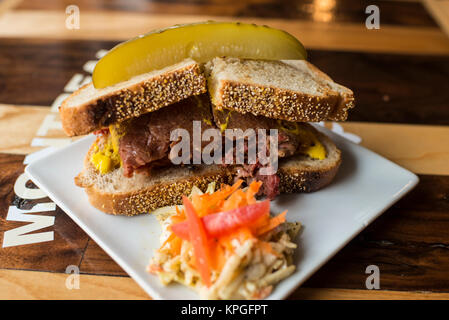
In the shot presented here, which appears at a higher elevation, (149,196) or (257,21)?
(257,21)

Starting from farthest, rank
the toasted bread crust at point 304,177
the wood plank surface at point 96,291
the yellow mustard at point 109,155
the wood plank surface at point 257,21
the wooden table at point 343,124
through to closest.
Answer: the wood plank surface at point 257,21
the toasted bread crust at point 304,177
the yellow mustard at point 109,155
the wooden table at point 343,124
the wood plank surface at point 96,291

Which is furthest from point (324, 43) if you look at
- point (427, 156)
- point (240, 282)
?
point (240, 282)

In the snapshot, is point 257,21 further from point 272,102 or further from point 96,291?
point 96,291

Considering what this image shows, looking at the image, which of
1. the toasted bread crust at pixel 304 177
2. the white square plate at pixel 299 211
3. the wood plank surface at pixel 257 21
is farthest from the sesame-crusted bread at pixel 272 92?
the wood plank surface at pixel 257 21

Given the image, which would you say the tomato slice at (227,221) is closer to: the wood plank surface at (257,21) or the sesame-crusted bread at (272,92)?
the sesame-crusted bread at (272,92)

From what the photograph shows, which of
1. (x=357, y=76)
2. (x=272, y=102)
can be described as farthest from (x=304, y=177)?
(x=357, y=76)

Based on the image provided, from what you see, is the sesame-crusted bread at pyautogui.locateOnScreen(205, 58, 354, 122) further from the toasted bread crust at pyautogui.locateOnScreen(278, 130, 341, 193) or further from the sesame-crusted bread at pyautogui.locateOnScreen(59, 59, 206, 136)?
the toasted bread crust at pyautogui.locateOnScreen(278, 130, 341, 193)

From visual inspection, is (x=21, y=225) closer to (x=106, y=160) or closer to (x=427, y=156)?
(x=106, y=160)

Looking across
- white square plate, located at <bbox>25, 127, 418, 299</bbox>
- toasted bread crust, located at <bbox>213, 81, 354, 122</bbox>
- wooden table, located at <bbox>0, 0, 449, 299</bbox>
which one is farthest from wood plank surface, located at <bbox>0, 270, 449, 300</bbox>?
toasted bread crust, located at <bbox>213, 81, 354, 122</bbox>
